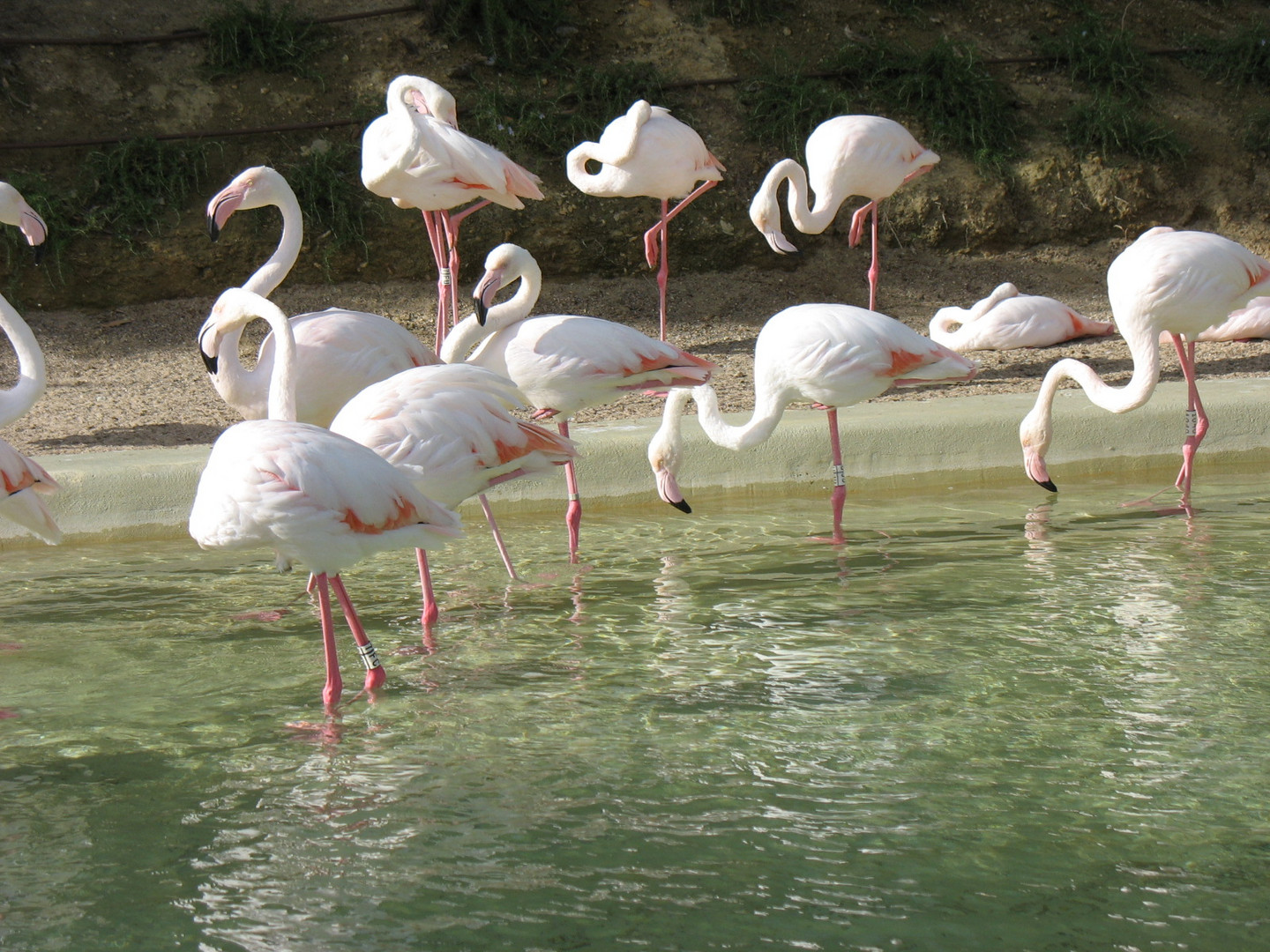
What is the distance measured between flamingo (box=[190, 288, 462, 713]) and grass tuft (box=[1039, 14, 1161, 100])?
808 centimetres

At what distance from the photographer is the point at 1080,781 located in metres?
2.62

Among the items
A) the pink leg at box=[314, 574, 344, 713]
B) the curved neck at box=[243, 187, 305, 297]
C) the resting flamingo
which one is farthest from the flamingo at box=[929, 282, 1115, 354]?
the pink leg at box=[314, 574, 344, 713]

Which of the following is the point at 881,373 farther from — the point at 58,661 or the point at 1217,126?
the point at 1217,126

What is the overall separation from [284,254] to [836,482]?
2080mm

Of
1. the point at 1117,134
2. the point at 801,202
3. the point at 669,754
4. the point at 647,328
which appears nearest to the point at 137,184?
the point at 647,328

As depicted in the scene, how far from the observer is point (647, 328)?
26.6 ft

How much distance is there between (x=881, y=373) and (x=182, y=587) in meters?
2.36

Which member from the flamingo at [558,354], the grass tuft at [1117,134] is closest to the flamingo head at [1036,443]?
the flamingo at [558,354]

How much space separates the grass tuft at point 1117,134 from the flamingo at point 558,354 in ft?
Result: 19.3

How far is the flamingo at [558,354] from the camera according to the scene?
4453mm

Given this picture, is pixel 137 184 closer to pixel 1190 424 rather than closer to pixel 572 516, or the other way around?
Answer: pixel 572 516

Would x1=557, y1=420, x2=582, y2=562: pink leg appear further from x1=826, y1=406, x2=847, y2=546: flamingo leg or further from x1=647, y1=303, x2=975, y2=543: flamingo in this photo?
x1=826, y1=406, x2=847, y2=546: flamingo leg

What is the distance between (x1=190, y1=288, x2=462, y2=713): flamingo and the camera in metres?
3.06

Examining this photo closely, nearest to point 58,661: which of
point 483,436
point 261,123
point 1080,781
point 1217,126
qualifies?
point 483,436
